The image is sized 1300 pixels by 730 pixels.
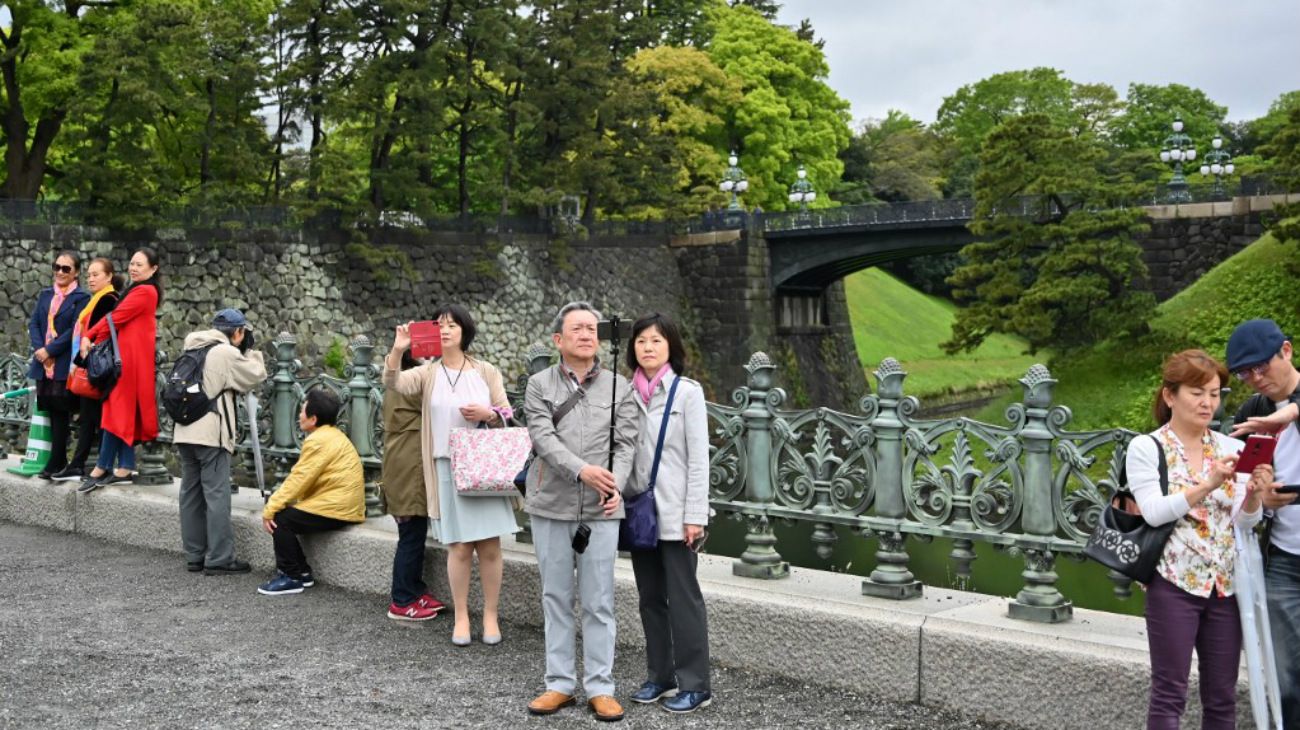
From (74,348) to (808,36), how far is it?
52.6 meters

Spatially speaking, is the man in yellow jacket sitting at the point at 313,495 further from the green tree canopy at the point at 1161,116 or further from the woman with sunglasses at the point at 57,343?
the green tree canopy at the point at 1161,116

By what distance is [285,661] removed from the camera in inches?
233

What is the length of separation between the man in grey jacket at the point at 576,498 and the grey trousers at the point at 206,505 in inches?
123

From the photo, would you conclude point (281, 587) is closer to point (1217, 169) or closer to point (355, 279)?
point (355, 279)

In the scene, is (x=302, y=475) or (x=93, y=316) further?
(x=93, y=316)

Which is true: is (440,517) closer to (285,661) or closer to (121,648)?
(285,661)

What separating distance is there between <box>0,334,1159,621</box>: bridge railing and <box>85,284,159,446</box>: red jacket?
291 centimetres

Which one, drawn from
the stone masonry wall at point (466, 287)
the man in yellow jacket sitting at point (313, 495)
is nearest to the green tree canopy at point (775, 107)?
the stone masonry wall at point (466, 287)

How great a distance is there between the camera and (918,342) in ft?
177

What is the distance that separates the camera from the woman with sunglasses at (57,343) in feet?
29.7

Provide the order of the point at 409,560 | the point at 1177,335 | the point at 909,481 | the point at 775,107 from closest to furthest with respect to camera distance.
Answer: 1. the point at 909,481
2. the point at 409,560
3. the point at 1177,335
4. the point at 775,107

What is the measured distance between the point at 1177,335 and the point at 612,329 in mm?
25357

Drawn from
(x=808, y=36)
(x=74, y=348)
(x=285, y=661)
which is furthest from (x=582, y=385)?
(x=808, y=36)

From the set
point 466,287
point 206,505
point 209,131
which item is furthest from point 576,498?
point 466,287
